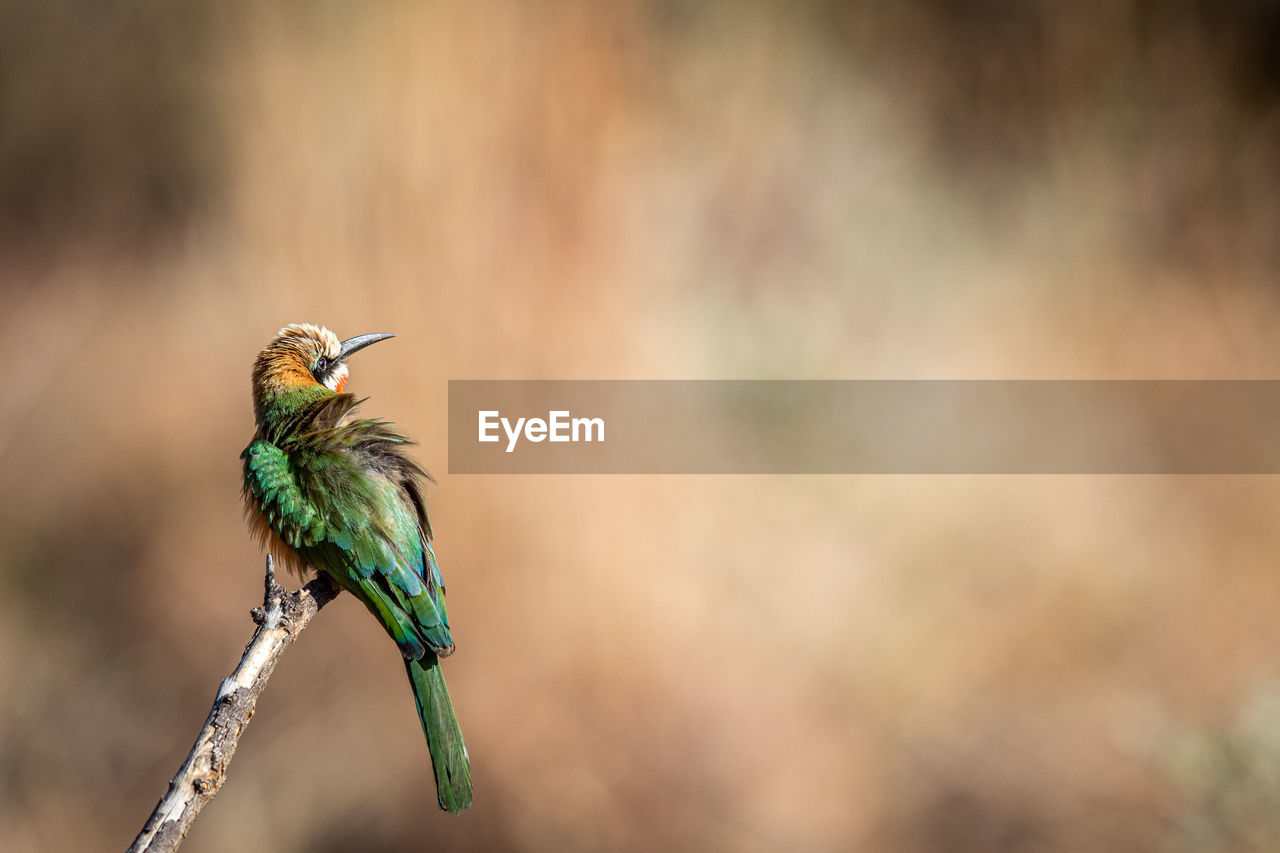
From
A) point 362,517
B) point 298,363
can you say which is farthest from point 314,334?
point 362,517

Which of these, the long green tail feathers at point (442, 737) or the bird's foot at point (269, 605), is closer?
the bird's foot at point (269, 605)

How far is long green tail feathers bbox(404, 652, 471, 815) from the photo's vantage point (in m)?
1.26

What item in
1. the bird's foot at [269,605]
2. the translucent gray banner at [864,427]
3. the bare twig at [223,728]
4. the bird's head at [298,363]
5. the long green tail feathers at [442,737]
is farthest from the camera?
the translucent gray banner at [864,427]

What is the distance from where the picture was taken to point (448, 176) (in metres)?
2.49

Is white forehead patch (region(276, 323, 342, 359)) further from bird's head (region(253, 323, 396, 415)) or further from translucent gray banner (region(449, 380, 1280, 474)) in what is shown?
translucent gray banner (region(449, 380, 1280, 474))

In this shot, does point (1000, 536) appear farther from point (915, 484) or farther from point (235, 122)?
point (235, 122)

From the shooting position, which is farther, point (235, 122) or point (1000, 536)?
point (1000, 536)

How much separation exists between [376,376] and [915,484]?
1375 millimetres

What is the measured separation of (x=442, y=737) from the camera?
4.14 ft

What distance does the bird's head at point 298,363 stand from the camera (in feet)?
5.14

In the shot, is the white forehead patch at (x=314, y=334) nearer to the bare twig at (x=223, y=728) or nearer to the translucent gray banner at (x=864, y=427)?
the bare twig at (x=223, y=728)

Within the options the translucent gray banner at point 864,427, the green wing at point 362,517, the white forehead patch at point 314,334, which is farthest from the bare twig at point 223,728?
the translucent gray banner at point 864,427

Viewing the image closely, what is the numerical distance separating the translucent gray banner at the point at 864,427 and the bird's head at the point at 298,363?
2.58ft

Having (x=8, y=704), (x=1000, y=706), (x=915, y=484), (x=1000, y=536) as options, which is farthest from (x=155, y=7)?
(x=1000, y=706)
